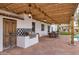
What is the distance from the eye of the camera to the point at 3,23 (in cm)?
522

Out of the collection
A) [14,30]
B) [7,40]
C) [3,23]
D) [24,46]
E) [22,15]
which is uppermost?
[22,15]

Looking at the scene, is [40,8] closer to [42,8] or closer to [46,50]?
[42,8]


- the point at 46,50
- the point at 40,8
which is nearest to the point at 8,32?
the point at 40,8

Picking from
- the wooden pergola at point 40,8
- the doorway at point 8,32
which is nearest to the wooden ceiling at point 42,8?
the wooden pergola at point 40,8

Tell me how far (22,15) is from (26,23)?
76 cm

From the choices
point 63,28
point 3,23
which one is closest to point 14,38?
point 3,23

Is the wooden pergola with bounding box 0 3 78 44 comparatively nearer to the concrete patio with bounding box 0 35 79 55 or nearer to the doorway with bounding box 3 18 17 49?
the doorway with bounding box 3 18 17 49

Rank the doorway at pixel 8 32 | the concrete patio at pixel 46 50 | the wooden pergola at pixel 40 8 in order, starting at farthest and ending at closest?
the doorway at pixel 8 32 < the concrete patio at pixel 46 50 < the wooden pergola at pixel 40 8

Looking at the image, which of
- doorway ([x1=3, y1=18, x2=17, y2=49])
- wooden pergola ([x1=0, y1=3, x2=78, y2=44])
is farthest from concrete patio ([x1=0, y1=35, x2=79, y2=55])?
wooden pergola ([x1=0, y1=3, x2=78, y2=44])

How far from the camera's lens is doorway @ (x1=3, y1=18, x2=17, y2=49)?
537 centimetres

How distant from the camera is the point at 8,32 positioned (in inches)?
222

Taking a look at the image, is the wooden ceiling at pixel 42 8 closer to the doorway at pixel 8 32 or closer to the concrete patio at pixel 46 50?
the doorway at pixel 8 32

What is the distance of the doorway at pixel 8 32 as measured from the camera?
211 inches
